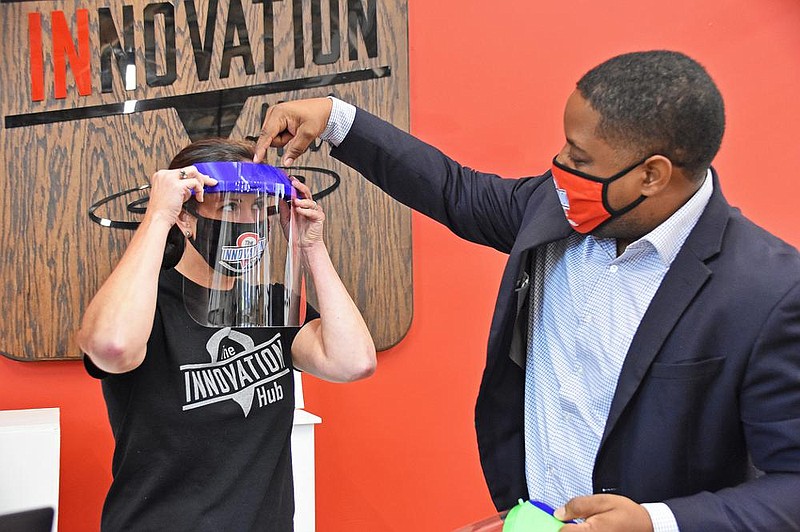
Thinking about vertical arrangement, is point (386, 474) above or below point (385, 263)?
below

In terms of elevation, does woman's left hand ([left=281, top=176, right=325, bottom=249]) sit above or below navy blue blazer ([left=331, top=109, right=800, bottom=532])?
above

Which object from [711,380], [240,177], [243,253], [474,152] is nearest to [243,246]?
[243,253]

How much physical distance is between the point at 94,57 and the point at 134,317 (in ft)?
3.43

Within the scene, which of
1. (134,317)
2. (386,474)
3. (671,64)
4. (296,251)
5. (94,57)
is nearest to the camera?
(671,64)

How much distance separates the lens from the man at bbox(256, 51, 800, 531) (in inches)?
41.1

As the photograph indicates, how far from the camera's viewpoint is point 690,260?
44.6 inches

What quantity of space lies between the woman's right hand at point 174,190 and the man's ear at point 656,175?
654 millimetres

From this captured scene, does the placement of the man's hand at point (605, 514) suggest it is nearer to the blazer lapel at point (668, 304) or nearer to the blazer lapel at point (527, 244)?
the blazer lapel at point (668, 304)

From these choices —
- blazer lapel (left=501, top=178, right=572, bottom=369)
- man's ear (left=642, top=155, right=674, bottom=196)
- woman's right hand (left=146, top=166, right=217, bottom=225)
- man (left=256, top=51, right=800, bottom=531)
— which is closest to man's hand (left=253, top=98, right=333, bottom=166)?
man (left=256, top=51, right=800, bottom=531)

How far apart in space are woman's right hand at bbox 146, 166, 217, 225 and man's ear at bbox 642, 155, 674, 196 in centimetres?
65

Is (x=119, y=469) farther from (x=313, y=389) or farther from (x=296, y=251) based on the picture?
(x=313, y=389)

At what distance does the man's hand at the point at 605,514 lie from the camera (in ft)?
3.22

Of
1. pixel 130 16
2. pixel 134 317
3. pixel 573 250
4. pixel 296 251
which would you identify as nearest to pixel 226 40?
pixel 130 16

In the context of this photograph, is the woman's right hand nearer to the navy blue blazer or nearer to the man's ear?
the navy blue blazer
